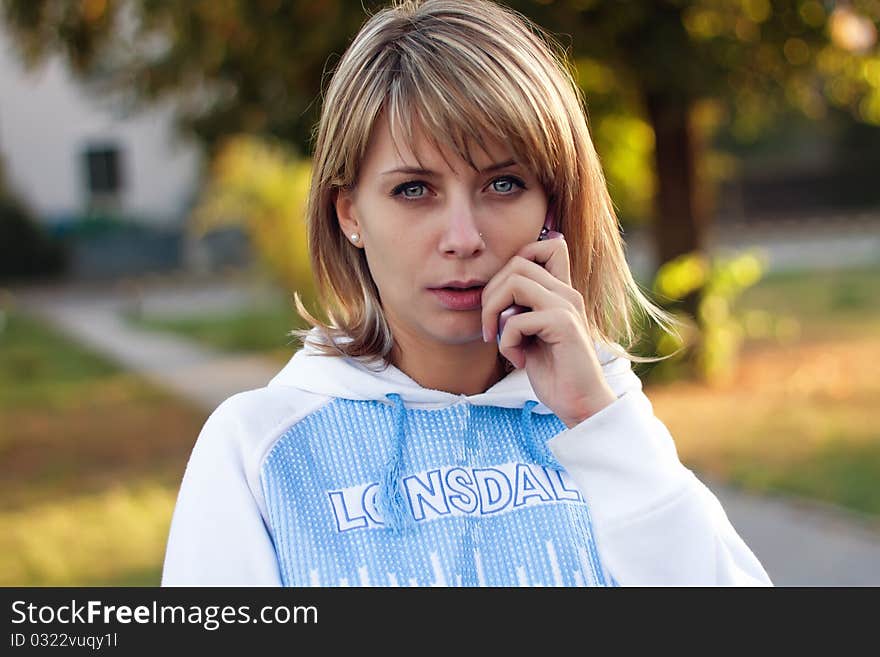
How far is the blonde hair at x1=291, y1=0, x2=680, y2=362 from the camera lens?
1754 mm

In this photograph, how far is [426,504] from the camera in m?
1.83

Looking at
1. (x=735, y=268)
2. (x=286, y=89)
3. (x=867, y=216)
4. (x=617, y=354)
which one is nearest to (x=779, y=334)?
(x=735, y=268)

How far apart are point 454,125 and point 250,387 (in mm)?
9158

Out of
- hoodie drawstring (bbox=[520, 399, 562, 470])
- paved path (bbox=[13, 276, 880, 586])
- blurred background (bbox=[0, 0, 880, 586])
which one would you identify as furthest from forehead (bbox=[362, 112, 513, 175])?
paved path (bbox=[13, 276, 880, 586])

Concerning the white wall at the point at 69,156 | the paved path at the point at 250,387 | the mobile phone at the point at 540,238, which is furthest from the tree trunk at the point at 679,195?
the white wall at the point at 69,156

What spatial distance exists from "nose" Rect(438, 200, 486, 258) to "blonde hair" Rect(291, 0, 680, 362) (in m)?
0.10

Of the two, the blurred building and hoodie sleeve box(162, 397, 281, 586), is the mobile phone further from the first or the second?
the blurred building

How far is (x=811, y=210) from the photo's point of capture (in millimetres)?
33312

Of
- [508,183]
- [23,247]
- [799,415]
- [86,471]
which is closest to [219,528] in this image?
[508,183]

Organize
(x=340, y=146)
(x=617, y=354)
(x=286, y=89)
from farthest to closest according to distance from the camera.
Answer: (x=286, y=89) < (x=617, y=354) < (x=340, y=146)

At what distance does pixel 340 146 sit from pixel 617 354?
62 cm

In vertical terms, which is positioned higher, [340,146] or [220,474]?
[340,146]

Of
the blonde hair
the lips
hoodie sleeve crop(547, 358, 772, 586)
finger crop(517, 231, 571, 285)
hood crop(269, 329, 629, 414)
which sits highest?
the blonde hair
